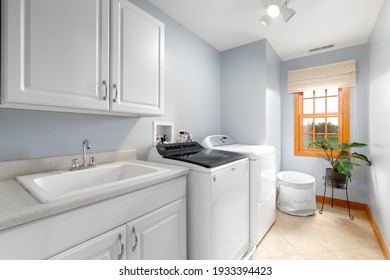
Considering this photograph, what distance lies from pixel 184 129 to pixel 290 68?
238cm

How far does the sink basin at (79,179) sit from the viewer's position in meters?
0.79

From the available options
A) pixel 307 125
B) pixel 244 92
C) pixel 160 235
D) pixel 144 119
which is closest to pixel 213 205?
pixel 160 235

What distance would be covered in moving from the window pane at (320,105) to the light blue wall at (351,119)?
1.19ft

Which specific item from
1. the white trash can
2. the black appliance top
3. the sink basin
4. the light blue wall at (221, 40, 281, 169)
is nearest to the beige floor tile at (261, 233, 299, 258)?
the white trash can

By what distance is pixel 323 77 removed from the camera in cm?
285

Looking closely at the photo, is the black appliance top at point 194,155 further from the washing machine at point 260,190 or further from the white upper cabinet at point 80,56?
the white upper cabinet at point 80,56

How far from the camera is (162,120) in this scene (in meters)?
1.95

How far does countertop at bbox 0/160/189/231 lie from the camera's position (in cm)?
60

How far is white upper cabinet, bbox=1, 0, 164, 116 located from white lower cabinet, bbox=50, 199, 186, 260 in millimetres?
724

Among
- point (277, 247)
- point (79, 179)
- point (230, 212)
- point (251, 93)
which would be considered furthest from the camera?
point (251, 93)

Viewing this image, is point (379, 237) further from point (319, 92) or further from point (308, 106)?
point (319, 92)

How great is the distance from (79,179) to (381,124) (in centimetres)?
285

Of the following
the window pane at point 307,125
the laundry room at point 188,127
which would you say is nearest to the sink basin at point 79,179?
the laundry room at point 188,127

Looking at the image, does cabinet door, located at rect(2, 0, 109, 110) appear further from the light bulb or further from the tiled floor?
the tiled floor
